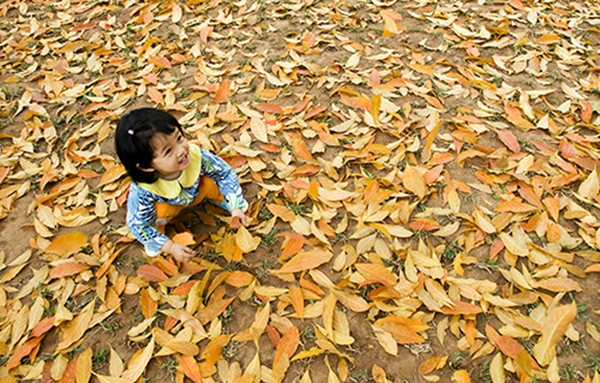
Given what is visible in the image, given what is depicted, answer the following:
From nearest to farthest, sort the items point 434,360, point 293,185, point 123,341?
1. point 434,360
2. point 123,341
3. point 293,185

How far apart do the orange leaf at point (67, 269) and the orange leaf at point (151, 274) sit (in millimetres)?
229

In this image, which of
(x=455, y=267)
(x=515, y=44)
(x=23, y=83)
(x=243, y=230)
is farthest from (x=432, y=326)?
(x=23, y=83)

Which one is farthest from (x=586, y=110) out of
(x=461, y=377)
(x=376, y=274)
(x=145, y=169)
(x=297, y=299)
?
(x=145, y=169)

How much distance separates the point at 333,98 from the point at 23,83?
5.90ft

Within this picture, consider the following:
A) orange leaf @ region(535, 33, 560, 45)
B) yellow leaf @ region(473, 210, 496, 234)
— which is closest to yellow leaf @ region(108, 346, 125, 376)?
yellow leaf @ region(473, 210, 496, 234)

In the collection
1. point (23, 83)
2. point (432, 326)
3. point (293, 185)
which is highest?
point (23, 83)

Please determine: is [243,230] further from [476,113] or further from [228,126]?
[476,113]

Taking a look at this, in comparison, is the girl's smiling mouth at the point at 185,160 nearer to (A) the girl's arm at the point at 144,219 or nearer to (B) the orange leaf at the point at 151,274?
(A) the girl's arm at the point at 144,219

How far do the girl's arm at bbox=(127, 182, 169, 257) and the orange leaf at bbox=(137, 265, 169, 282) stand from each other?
0.06m

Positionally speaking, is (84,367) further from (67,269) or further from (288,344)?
(288,344)

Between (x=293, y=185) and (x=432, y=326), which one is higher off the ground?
(x=293, y=185)

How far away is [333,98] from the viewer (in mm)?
2309

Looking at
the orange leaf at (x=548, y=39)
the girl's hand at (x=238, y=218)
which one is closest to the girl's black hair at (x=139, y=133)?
the girl's hand at (x=238, y=218)

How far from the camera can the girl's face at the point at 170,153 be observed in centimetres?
140
